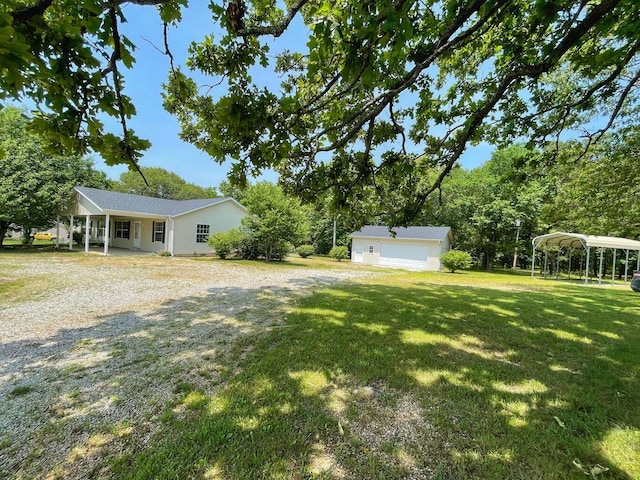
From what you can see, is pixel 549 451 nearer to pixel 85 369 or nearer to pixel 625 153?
pixel 85 369

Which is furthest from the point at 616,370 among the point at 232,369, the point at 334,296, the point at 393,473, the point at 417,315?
the point at 334,296

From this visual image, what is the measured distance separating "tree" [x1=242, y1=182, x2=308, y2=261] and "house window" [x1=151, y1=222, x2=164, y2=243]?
6196mm

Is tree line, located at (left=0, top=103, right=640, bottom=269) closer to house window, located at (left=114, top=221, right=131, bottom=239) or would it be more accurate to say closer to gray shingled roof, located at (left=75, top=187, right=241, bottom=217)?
gray shingled roof, located at (left=75, top=187, right=241, bottom=217)

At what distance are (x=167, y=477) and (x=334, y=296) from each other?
21.3ft

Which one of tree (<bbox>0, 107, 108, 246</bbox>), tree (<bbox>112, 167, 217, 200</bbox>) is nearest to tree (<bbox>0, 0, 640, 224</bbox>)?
tree (<bbox>0, 107, 108, 246</bbox>)

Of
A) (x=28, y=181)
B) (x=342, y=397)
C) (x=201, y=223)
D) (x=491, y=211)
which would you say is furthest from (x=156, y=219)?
(x=491, y=211)

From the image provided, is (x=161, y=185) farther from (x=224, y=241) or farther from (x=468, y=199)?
(x=468, y=199)

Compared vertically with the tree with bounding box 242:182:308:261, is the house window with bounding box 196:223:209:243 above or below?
below

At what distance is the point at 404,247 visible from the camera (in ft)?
75.3

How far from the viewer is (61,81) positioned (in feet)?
6.55

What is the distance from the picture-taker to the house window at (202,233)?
1958 centimetres

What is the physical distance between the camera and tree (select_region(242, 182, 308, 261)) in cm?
1683

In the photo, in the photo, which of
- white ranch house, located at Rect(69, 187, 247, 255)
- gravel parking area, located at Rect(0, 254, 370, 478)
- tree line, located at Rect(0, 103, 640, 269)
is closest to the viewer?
gravel parking area, located at Rect(0, 254, 370, 478)

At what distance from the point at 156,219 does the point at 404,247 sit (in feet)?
59.0
